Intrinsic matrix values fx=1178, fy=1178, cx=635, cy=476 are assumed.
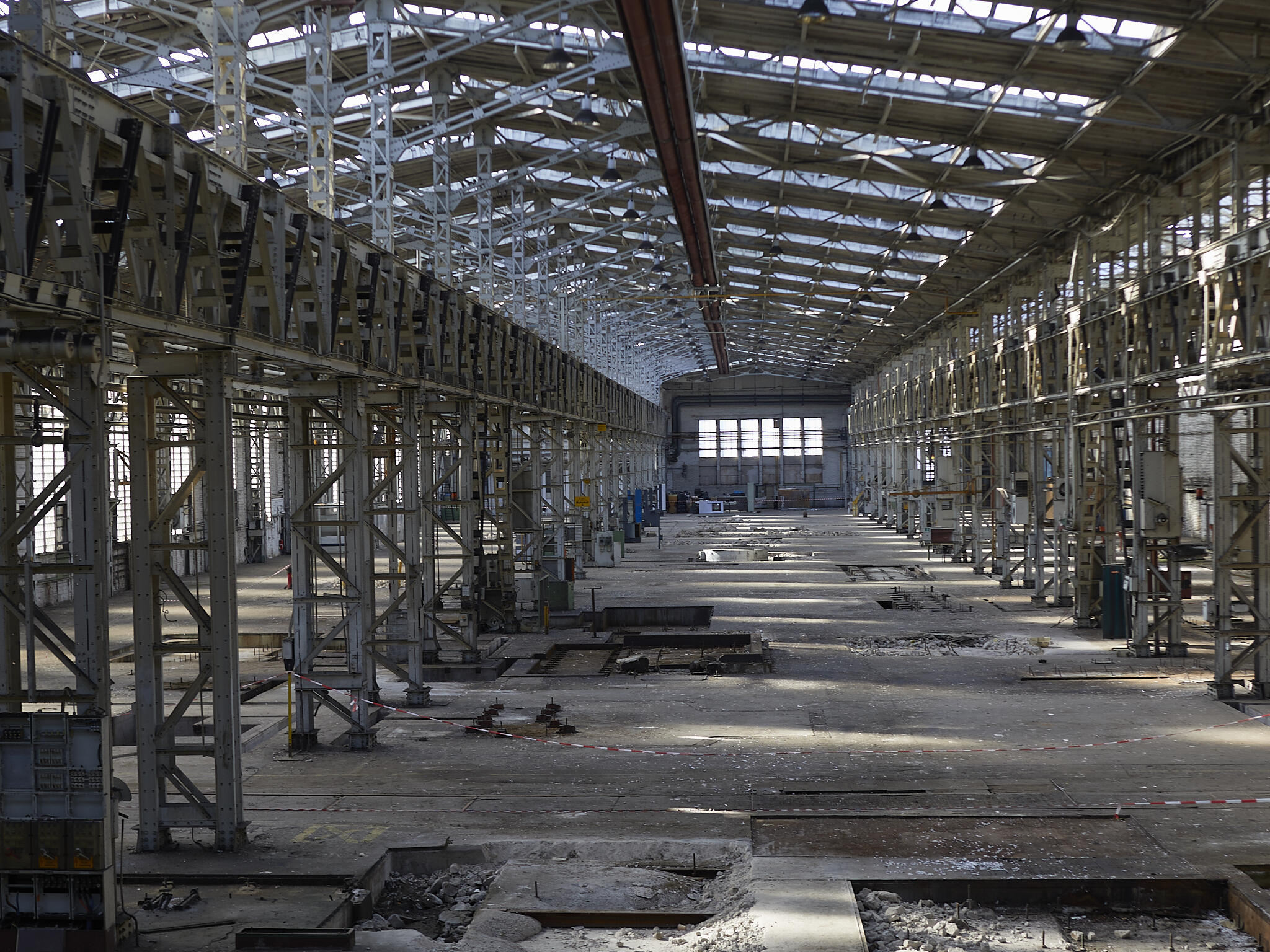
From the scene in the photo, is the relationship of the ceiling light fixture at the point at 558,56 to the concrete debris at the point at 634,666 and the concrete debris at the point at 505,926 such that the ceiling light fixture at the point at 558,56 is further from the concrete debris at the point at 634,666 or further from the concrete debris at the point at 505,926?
the concrete debris at the point at 505,926

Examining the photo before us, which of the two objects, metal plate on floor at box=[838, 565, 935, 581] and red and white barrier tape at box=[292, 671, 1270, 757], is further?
metal plate on floor at box=[838, 565, 935, 581]

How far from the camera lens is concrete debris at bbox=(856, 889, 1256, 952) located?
896 centimetres

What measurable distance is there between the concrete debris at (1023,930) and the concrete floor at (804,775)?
0.47 m

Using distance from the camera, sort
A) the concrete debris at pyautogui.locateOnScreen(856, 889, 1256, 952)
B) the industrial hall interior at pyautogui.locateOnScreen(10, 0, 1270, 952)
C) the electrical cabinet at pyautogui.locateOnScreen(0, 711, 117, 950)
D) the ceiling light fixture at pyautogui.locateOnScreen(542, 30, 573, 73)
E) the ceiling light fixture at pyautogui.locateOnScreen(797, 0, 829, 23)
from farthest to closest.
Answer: the ceiling light fixture at pyautogui.locateOnScreen(542, 30, 573, 73), the ceiling light fixture at pyautogui.locateOnScreen(797, 0, 829, 23), the industrial hall interior at pyautogui.locateOnScreen(10, 0, 1270, 952), the concrete debris at pyautogui.locateOnScreen(856, 889, 1256, 952), the electrical cabinet at pyautogui.locateOnScreen(0, 711, 117, 950)

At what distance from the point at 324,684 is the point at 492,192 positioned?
2158 cm

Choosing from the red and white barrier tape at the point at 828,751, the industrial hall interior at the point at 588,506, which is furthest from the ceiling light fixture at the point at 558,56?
the red and white barrier tape at the point at 828,751

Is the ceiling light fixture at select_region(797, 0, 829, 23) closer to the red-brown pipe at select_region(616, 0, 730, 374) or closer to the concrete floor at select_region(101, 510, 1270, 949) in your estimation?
the red-brown pipe at select_region(616, 0, 730, 374)

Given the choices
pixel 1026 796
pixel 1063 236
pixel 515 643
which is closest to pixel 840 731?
pixel 1026 796

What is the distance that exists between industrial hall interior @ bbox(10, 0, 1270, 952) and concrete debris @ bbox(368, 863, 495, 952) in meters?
→ 0.07

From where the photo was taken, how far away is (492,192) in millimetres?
33594

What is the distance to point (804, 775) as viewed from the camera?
13.7 meters

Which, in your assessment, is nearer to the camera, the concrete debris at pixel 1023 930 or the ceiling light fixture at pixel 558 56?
the concrete debris at pixel 1023 930

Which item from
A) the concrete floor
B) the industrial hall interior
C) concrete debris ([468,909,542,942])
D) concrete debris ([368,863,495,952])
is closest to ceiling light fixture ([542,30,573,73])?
the industrial hall interior

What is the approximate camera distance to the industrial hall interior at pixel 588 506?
910 cm
